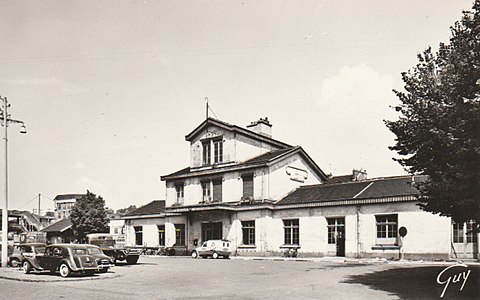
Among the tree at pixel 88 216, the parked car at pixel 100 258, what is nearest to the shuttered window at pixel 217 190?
the parked car at pixel 100 258

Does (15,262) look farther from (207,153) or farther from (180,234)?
(207,153)

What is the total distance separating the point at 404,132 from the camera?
16562 mm

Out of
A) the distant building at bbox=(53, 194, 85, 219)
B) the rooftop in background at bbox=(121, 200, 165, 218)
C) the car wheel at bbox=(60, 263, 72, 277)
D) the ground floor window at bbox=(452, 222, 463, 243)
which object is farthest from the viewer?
the distant building at bbox=(53, 194, 85, 219)

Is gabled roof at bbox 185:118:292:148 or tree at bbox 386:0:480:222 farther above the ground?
gabled roof at bbox 185:118:292:148

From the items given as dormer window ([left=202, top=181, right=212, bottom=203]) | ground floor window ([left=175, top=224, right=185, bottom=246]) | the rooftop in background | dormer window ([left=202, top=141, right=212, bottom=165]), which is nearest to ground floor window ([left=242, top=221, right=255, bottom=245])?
dormer window ([left=202, top=181, right=212, bottom=203])

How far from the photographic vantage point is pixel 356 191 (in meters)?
34.9

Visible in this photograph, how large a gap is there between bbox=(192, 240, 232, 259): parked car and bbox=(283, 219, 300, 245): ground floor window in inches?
174

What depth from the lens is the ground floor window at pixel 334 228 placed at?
111 feet

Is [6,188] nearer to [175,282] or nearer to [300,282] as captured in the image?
[175,282]

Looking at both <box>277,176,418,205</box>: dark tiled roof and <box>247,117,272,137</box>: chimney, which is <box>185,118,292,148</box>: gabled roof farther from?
<box>277,176,418,205</box>: dark tiled roof

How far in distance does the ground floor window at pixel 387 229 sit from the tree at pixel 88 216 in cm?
3808

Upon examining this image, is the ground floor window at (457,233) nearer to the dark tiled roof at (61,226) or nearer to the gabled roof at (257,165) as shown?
the gabled roof at (257,165)

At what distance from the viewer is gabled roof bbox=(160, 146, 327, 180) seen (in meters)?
39.0

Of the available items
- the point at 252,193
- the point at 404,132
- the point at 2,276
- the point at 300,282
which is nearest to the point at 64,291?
the point at 2,276
